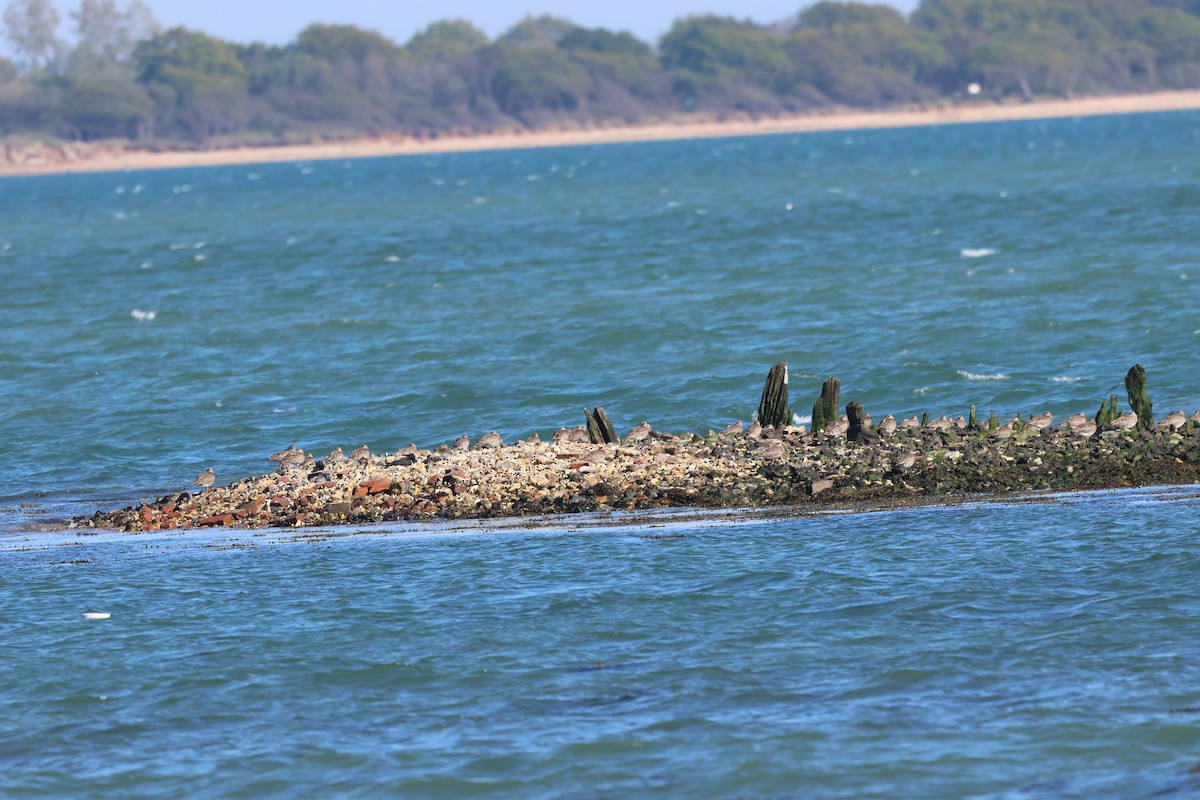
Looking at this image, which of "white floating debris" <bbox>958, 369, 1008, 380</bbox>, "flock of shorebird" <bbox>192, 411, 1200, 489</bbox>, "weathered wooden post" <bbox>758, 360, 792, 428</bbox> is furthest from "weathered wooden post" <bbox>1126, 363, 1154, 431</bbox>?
"white floating debris" <bbox>958, 369, 1008, 380</bbox>

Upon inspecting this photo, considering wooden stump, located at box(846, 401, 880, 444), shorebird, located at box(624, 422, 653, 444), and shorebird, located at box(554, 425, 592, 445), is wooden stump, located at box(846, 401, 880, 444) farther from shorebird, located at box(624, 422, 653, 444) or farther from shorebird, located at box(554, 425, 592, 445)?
shorebird, located at box(554, 425, 592, 445)

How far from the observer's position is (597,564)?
18094 mm

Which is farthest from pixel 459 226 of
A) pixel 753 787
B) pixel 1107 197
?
pixel 753 787

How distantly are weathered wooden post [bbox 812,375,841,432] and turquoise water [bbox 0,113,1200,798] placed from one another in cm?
407

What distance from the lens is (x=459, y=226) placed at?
82.2 m

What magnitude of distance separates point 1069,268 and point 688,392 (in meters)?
20.0

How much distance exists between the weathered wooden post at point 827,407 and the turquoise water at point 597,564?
4073 mm

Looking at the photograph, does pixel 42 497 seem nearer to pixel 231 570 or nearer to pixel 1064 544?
pixel 231 570

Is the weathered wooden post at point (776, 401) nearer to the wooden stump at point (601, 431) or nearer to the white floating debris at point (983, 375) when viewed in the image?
the wooden stump at point (601, 431)

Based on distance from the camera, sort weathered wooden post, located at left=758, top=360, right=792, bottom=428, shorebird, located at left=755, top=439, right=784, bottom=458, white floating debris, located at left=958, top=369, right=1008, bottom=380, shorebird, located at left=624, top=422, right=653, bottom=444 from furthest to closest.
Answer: white floating debris, located at left=958, top=369, right=1008, bottom=380, weathered wooden post, located at left=758, top=360, right=792, bottom=428, shorebird, located at left=624, top=422, right=653, bottom=444, shorebird, located at left=755, top=439, right=784, bottom=458

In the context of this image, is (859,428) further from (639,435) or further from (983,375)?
(983,375)

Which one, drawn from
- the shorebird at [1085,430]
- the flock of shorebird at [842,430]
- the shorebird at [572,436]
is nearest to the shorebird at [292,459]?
the flock of shorebird at [842,430]

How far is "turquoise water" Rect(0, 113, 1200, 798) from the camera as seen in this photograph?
12992 millimetres

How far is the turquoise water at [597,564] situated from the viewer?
42.6 ft
